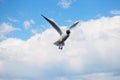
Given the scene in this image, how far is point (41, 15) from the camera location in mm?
→ 9555

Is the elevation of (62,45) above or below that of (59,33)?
below

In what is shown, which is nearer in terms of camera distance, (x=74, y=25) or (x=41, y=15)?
(x=41, y=15)

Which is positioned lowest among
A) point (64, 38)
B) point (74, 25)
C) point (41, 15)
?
point (64, 38)

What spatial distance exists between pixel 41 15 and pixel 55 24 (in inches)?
93.1

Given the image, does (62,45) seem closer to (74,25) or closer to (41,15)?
(74,25)

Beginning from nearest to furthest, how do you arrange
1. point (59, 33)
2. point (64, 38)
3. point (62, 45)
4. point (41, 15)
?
point (41, 15) → point (64, 38) → point (62, 45) → point (59, 33)

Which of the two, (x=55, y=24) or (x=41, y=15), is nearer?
(x=41, y=15)

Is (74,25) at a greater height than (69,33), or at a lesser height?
greater

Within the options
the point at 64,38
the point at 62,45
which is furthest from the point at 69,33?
the point at 62,45

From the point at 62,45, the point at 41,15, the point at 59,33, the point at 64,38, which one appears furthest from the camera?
the point at 59,33

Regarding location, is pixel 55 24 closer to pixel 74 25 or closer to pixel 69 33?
pixel 74 25

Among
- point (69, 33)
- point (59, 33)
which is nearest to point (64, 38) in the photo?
point (69, 33)

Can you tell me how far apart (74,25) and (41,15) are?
3125mm

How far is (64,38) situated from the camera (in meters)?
10.2
